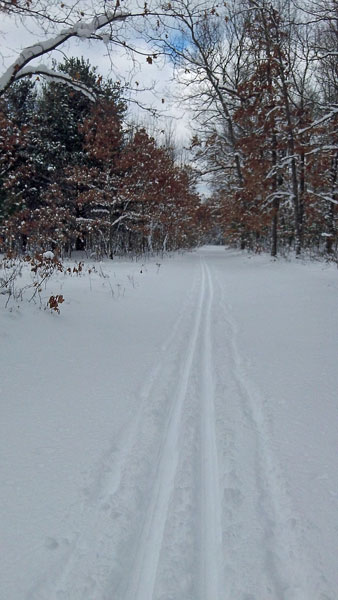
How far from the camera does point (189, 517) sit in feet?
6.79

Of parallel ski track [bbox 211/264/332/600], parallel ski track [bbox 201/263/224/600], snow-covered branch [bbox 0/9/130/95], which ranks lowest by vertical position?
parallel ski track [bbox 211/264/332/600]

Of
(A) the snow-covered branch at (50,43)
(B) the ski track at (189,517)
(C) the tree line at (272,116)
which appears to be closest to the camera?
(B) the ski track at (189,517)

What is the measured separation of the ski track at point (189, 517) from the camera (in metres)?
1.65

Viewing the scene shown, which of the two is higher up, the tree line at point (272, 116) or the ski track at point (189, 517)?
the tree line at point (272, 116)

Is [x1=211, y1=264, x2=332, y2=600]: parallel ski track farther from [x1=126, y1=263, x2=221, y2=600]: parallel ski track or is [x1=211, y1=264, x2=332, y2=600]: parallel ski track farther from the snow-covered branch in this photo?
the snow-covered branch

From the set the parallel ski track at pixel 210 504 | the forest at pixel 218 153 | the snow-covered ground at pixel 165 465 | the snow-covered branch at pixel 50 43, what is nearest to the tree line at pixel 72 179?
the forest at pixel 218 153

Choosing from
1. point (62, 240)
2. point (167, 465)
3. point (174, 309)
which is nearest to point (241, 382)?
point (167, 465)

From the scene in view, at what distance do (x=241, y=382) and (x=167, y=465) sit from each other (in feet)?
5.81

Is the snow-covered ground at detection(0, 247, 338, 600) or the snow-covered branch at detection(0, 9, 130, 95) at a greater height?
the snow-covered branch at detection(0, 9, 130, 95)

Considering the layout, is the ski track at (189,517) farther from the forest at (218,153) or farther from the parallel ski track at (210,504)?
the forest at (218,153)

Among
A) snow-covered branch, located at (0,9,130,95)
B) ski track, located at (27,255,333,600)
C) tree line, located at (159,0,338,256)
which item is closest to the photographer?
ski track, located at (27,255,333,600)

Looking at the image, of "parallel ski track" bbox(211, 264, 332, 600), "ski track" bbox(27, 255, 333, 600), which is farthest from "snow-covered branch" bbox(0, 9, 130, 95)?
"parallel ski track" bbox(211, 264, 332, 600)

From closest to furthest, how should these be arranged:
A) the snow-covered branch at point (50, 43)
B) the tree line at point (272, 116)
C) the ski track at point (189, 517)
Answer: the ski track at point (189, 517), the snow-covered branch at point (50, 43), the tree line at point (272, 116)

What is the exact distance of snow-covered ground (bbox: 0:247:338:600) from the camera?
171 cm
